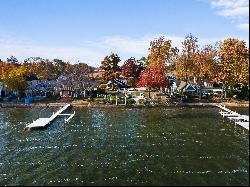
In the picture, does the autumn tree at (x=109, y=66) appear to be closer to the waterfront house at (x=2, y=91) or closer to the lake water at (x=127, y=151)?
the waterfront house at (x=2, y=91)

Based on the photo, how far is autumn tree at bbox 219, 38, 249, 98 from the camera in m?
91.0

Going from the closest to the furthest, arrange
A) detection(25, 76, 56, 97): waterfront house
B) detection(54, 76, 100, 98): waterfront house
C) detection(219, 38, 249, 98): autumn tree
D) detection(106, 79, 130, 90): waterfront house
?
1. detection(219, 38, 249, 98): autumn tree
2. detection(54, 76, 100, 98): waterfront house
3. detection(25, 76, 56, 97): waterfront house
4. detection(106, 79, 130, 90): waterfront house

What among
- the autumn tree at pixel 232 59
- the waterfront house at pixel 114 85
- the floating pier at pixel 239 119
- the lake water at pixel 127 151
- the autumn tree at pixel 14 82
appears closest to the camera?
the lake water at pixel 127 151

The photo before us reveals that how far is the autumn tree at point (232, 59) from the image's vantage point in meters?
91.0

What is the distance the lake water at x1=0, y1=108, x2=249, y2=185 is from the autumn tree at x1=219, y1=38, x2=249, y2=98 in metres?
26.2

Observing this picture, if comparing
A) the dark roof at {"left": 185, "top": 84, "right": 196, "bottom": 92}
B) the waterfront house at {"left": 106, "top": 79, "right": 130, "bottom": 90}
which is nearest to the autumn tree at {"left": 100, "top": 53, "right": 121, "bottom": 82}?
the waterfront house at {"left": 106, "top": 79, "right": 130, "bottom": 90}

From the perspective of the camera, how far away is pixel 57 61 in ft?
646

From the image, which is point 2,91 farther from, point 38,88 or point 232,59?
point 232,59

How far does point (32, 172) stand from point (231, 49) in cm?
7041

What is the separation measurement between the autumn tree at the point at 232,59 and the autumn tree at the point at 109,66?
47.4 meters

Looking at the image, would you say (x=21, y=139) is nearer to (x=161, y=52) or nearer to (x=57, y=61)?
(x=161, y=52)

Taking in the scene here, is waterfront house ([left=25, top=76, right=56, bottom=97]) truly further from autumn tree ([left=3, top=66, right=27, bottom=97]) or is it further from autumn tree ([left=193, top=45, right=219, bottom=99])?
autumn tree ([left=193, top=45, right=219, bottom=99])

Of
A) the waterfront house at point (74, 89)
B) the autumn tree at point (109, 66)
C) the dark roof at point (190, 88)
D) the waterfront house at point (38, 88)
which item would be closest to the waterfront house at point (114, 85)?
the autumn tree at point (109, 66)

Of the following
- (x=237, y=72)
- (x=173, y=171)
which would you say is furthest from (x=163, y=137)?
(x=237, y=72)
